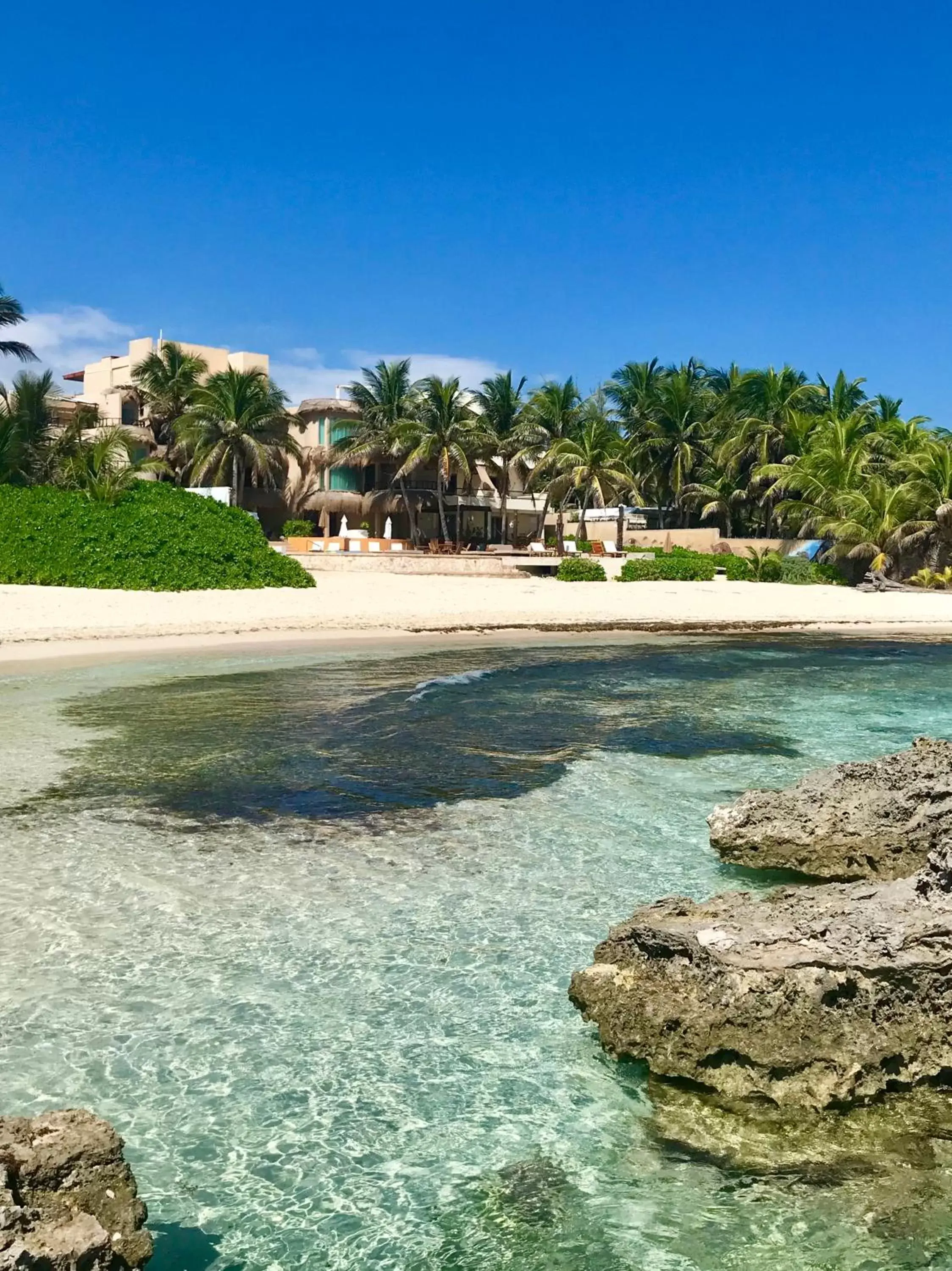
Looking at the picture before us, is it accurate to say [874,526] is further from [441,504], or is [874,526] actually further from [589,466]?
[441,504]

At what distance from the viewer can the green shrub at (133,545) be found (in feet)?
94.8

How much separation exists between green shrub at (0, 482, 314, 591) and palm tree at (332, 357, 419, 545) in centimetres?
2185

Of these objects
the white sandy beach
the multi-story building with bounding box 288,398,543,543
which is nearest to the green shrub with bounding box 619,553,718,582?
the white sandy beach

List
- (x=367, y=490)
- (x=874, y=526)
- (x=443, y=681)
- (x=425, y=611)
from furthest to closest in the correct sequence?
1. (x=367, y=490)
2. (x=874, y=526)
3. (x=425, y=611)
4. (x=443, y=681)

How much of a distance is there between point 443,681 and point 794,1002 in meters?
12.8

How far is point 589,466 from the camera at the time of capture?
167ft

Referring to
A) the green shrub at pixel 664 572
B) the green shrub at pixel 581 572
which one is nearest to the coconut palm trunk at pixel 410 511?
the green shrub at pixel 581 572

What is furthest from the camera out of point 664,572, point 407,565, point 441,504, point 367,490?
point 367,490

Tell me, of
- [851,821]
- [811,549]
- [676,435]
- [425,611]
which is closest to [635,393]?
[676,435]

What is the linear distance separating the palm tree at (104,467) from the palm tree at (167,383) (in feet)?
9.42

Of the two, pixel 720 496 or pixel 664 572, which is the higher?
pixel 720 496

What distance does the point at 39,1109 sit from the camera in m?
4.28

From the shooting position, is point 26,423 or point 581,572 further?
point 26,423

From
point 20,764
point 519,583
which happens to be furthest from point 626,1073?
point 519,583
